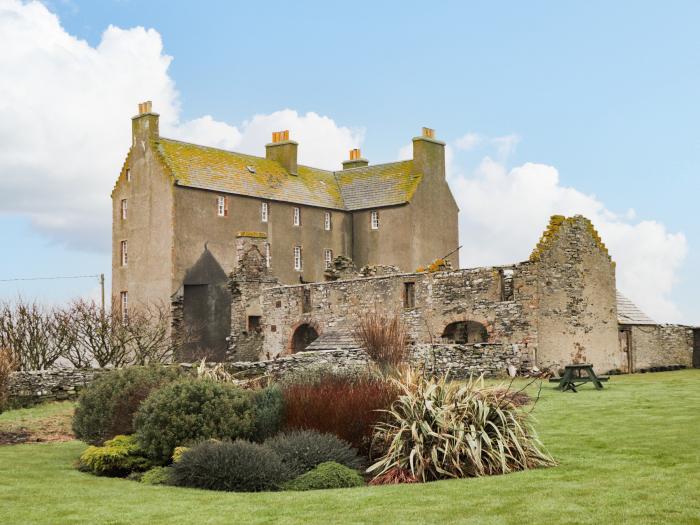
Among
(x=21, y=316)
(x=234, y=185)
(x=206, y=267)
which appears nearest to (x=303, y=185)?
(x=234, y=185)

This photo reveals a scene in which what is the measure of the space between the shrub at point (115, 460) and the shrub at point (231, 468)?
5.68 feet

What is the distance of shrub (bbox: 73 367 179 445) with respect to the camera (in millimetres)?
17016

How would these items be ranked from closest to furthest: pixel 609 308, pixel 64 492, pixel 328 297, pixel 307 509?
pixel 307 509
pixel 64 492
pixel 609 308
pixel 328 297

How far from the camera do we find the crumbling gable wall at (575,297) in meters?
31.0

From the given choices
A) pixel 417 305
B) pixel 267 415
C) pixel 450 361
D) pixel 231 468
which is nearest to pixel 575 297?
pixel 417 305

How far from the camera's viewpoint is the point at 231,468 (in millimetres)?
13031

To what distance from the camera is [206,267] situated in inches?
1805

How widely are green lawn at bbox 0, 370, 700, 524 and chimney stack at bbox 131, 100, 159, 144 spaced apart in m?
33.2

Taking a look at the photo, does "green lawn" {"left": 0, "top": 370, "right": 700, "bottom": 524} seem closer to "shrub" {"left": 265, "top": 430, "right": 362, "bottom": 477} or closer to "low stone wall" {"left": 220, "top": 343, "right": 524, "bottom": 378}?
"shrub" {"left": 265, "top": 430, "right": 362, "bottom": 477}

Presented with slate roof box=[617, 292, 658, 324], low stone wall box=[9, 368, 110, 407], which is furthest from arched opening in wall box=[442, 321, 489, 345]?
low stone wall box=[9, 368, 110, 407]

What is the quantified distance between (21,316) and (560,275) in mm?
19992

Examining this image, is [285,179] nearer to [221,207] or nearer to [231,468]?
[221,207]

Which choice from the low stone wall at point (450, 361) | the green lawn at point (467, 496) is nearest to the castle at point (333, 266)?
the low stone wall at point (450, 361)

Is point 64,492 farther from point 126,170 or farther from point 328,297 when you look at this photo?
point 126,170
